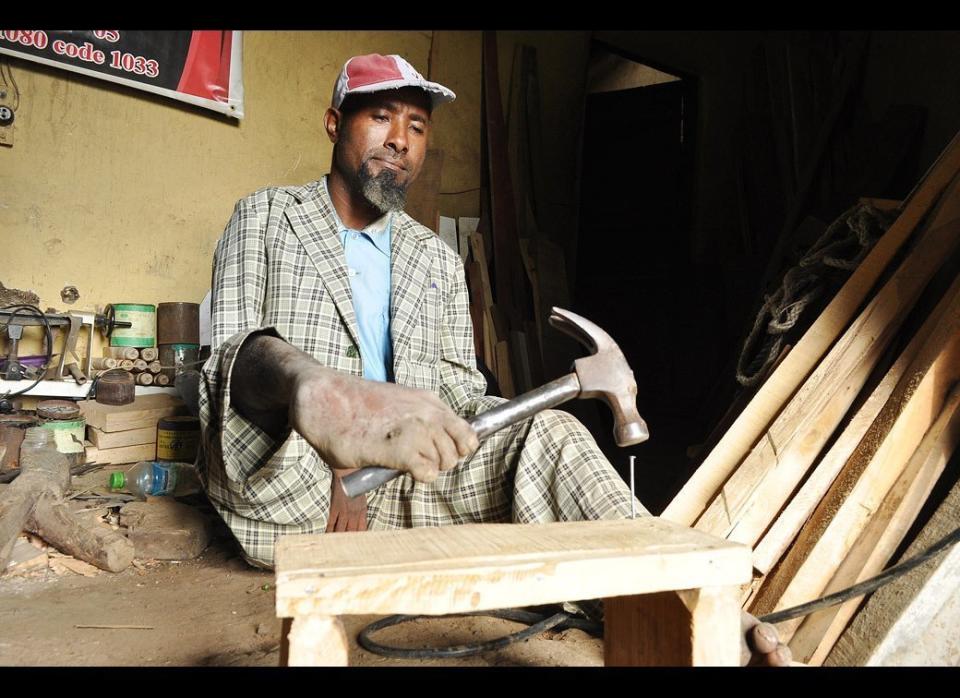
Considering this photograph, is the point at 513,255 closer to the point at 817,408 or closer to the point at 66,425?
the point at 66,425

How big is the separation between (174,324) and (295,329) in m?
1.86

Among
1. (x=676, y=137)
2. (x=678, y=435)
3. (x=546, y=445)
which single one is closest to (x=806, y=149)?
(x=676, y=137)

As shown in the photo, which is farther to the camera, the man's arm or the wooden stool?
the man's arm

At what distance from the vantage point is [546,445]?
1970 millimetres

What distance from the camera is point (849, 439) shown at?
211cm

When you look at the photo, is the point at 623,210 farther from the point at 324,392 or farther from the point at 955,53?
the point at 324,392

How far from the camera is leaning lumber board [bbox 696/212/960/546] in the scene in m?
2.10

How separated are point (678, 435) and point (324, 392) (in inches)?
196

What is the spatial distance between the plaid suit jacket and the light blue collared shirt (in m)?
0.06

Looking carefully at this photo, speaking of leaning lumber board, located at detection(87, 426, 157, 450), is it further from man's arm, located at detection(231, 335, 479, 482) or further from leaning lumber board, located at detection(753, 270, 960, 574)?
leaning lumber board, located at detection(753, 270, 960, 574)

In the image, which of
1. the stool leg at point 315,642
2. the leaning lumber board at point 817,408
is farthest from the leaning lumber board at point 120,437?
the stool leg at point 315,642

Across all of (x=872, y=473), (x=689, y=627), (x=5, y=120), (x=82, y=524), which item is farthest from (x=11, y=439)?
(x=872, y=473)

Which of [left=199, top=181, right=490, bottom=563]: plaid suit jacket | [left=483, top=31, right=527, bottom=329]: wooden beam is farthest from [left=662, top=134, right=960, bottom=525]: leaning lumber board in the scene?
[left=483, top=31, right=527, bottom=329]: wooden beam

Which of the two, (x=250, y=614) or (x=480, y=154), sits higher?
(x=480, y=154)
